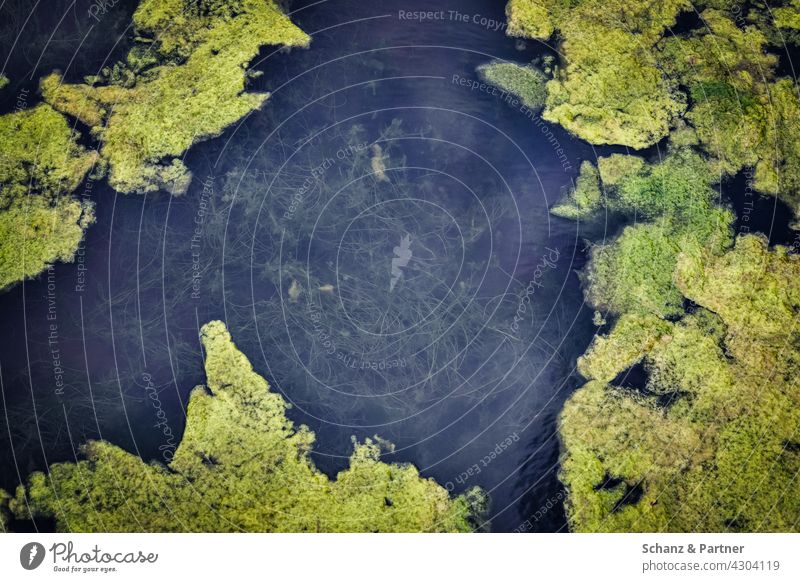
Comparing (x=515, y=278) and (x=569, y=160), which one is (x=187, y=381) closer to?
(x=515, y=278)

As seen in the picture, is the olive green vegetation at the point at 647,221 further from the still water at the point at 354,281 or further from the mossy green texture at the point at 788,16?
the mossy green texture at the point at 788,16

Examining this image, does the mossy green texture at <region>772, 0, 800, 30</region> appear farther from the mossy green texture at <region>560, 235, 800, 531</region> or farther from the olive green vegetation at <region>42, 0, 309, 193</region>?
the olive green vegetation at <region>42, 0, 309, 193</region>

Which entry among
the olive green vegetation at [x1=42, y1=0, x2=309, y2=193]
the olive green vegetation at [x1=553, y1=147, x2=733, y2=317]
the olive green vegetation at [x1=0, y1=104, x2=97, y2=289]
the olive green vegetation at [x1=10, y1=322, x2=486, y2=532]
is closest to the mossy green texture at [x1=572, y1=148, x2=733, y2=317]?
the olive green vegetation at [x1=553, y1=147, x2=733, y2=317]

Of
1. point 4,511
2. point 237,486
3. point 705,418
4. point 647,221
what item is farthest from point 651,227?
point 4,511

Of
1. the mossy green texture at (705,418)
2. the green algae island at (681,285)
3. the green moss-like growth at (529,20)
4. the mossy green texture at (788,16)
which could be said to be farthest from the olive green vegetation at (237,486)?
the mossy green texture at (788,16)

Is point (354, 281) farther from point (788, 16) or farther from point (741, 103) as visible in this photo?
point (788, 16)
